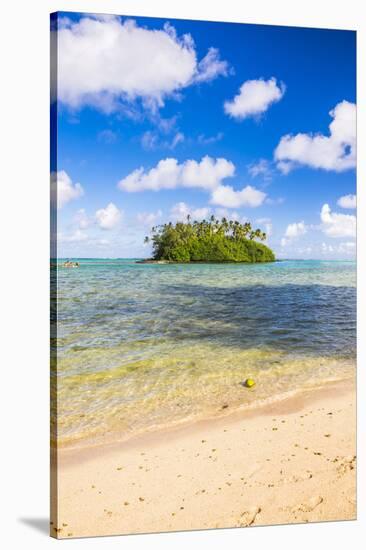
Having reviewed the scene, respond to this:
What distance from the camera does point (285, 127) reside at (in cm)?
420

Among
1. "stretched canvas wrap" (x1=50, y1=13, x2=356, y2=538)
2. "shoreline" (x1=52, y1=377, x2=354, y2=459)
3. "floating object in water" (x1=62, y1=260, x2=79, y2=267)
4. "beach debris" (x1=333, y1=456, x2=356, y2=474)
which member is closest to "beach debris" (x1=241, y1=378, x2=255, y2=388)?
"stretched canvas wrap" (x1=50, y1=13, x2=356, y2=538)

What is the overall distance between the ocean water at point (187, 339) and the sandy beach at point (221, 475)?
0.46 ft

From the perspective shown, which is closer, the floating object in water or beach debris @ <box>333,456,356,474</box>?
the floating object in water

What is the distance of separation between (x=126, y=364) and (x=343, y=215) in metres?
1.99

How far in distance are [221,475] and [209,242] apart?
1.71m

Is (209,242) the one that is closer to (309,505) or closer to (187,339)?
(187,339)

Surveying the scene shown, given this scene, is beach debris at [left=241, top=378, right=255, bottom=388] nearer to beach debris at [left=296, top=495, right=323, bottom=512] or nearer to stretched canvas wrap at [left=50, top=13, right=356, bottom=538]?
stretched canvas wrap at [left=50, top=13, right=356, bottom=538]

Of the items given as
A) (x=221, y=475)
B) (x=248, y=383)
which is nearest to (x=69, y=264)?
(x=248, y=383)

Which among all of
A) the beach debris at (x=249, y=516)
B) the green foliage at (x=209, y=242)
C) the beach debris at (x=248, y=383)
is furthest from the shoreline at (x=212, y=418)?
the green foliage at (x=209, y=242)

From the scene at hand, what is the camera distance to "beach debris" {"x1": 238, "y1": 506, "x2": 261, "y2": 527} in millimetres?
3740

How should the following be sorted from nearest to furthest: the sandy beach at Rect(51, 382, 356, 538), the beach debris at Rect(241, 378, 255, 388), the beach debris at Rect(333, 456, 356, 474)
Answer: the sandy beach at Rect(51, 382, 356, 538)
the beach debris at Rect(333, 456, 356, 474)
the beach debris at Rect(241, 378, 255, 388)

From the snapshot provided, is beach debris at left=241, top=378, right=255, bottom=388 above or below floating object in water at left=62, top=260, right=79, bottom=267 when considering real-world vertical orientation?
below

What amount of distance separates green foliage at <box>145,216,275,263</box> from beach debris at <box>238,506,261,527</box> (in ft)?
5.99

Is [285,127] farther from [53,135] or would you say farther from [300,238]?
[53,135]
